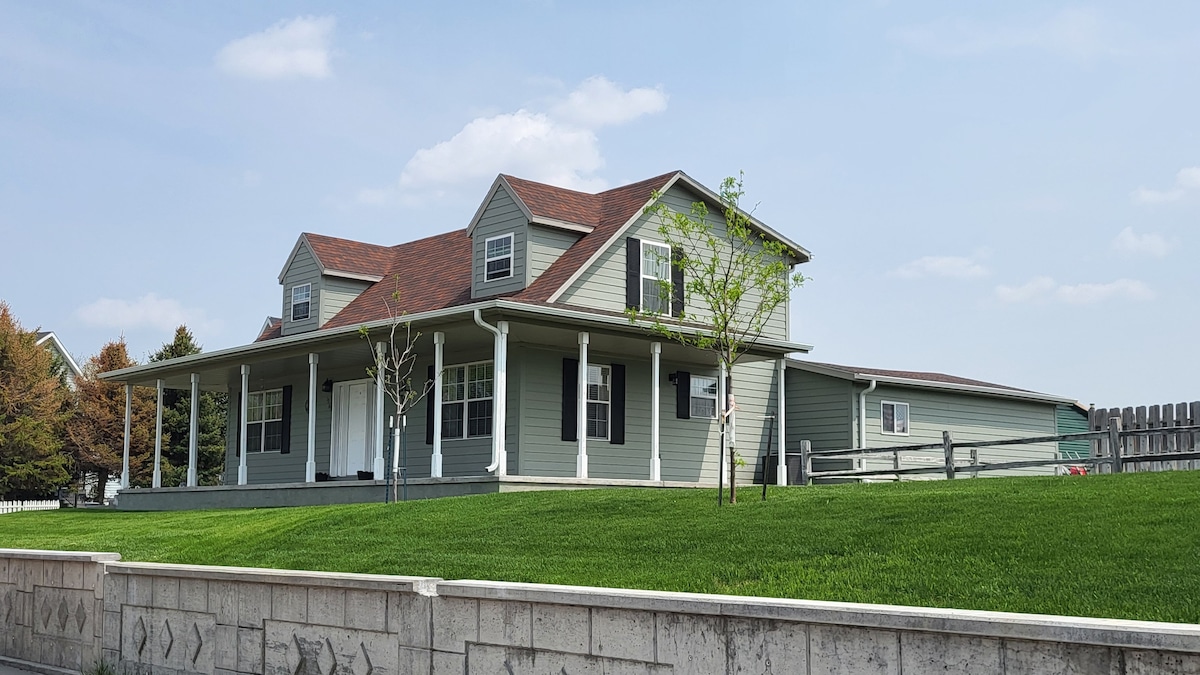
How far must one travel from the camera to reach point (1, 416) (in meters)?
38.1

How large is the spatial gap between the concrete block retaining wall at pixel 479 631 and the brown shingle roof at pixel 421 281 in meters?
13.1

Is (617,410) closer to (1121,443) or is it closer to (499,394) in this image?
(499,394)

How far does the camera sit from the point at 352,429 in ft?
81.9

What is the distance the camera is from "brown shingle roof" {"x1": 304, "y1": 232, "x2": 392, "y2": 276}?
26828mm

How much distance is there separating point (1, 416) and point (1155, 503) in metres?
36.3

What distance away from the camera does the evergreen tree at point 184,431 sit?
129 feet

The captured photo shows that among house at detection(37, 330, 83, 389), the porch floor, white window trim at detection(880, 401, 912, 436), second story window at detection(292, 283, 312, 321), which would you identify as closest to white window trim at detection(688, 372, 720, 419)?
the porch floor

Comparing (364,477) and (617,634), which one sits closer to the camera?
(617,634)

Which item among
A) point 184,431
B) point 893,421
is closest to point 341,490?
point 893,421

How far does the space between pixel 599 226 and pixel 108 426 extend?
24.5 metres

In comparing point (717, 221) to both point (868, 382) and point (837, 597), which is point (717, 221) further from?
point (837, 597)

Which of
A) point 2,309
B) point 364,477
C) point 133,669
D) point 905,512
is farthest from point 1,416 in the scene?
point 905,512

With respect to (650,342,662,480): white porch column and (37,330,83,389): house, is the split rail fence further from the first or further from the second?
(37,330,83,389): house

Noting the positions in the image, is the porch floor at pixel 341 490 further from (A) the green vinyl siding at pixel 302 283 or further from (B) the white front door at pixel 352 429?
(A) the green vinyl siding at pixel 302 283
